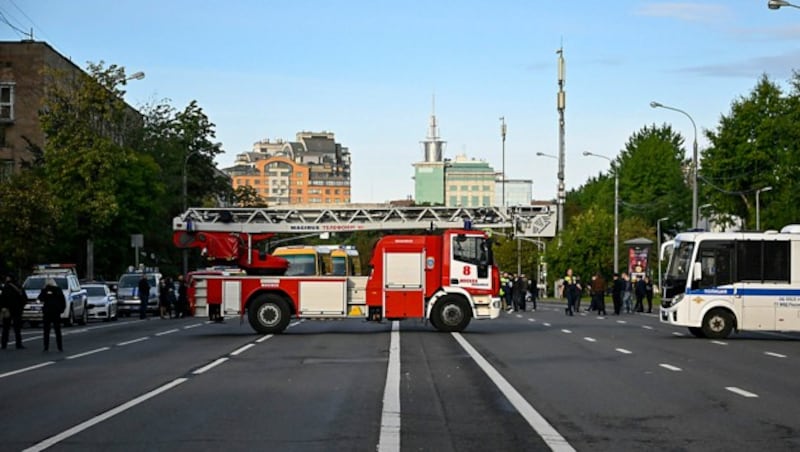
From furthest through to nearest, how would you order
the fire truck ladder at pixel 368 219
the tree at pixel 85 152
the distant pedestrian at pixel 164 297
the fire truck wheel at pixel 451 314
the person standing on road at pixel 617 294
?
1. the tree at pixel 85 152
2. the fire truck ladder at pixel 368 219
3. the distant pedestrian at pixel 164 297
4. the person standing on road at pixel 617 294
5. the fire truck wheel at pixel 451 314

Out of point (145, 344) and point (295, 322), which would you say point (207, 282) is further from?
point (295, 322)

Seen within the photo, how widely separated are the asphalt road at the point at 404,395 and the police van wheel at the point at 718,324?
543 mm

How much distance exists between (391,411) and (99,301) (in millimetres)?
35951

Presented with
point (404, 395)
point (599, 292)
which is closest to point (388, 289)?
point (404, 395)

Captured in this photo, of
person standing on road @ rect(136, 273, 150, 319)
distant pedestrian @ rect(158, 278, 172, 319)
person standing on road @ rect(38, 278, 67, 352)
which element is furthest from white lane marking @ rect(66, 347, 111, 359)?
distant pedestrian @ rect(158, 278, 172, 319)

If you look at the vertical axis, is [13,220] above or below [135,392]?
above

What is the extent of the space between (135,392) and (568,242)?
3115 inches

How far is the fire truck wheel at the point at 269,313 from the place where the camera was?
107ft

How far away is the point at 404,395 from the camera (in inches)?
638

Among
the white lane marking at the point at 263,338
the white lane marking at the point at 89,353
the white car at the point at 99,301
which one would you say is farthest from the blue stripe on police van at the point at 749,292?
the white car at the point at 99,301

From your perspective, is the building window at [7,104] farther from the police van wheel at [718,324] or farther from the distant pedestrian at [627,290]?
the police van wheel at [718,324]

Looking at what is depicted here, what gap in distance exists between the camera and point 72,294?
43.2 metres

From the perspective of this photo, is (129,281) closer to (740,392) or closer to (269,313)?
(269,313)

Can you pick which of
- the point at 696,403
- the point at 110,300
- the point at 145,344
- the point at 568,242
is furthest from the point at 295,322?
the point at 568,242
